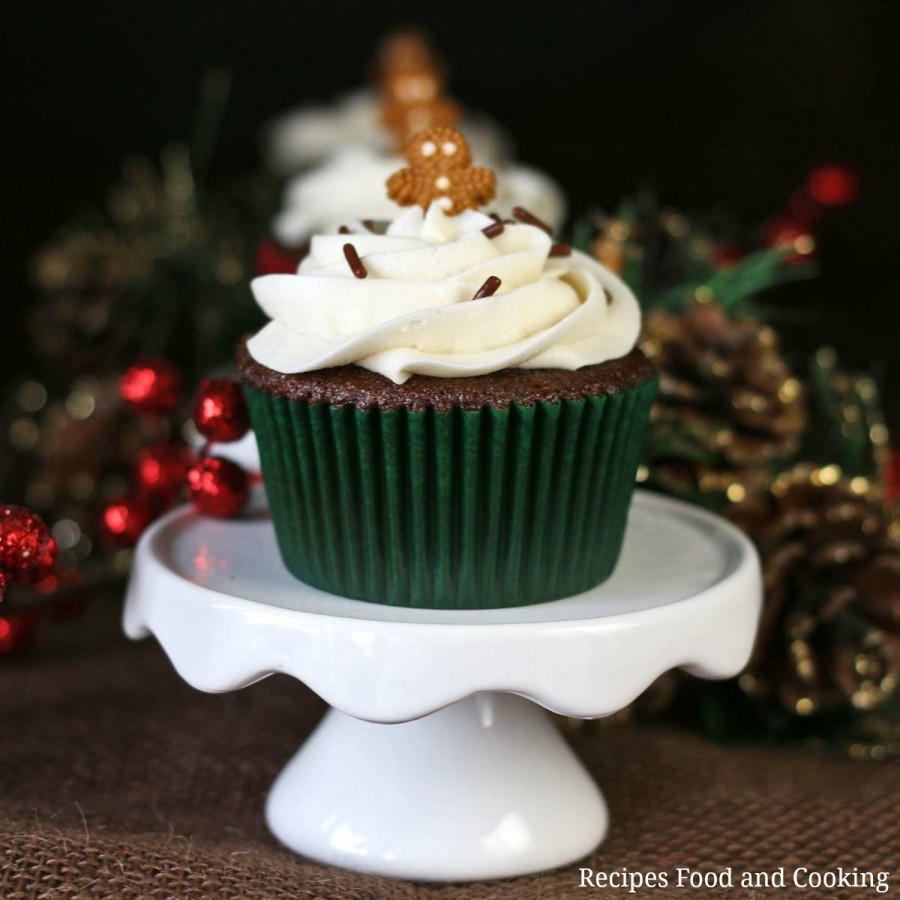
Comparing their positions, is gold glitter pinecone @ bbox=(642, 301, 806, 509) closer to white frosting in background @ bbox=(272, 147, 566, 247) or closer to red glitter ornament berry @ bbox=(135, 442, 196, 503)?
white frosting in background @ bbox=(272, 147, 566, 247)

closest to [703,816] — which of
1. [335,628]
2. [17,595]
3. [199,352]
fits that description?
[335,628]

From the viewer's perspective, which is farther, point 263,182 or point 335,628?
point 263,182

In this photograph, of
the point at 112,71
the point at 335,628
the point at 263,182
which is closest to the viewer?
the point at 335,628

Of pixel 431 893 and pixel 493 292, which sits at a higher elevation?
pixel 493 292

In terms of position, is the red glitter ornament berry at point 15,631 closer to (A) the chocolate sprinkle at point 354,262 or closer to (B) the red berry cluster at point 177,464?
(B) the red berry cluster at point 177,464

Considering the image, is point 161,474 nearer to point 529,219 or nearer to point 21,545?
point 21,545

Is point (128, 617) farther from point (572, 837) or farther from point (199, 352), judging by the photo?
point (199, 352)

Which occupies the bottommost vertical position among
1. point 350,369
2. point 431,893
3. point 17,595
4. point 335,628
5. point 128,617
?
point 17,595
